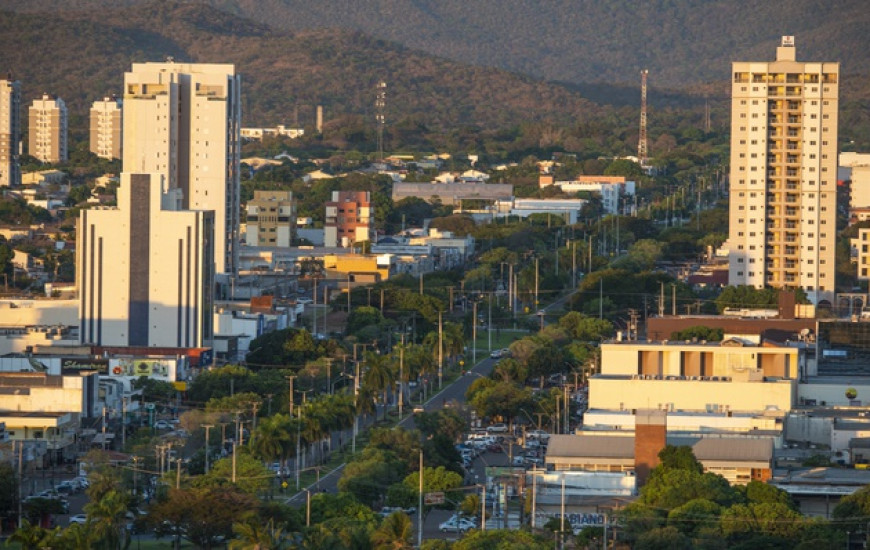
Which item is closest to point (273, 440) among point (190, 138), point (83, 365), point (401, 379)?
point (401, 379)

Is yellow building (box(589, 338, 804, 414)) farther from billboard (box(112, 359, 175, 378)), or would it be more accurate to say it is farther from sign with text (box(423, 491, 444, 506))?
billboard (box(112, 359, 175, 378))

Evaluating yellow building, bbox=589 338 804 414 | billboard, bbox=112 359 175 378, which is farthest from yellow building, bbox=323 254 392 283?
yellow building, bbox=589 338 804 414

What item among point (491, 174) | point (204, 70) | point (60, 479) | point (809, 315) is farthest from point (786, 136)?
point (491, 174)

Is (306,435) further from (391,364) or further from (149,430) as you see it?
(391,364)

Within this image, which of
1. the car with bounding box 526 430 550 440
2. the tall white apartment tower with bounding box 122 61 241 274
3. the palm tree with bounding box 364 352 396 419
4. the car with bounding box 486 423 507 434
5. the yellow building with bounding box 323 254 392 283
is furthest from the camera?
the yellow building with bounding box 323 254 392 283

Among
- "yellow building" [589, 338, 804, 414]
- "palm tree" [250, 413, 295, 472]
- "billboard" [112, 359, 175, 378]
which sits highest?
"yellow building" [589, 338, 804, 414]

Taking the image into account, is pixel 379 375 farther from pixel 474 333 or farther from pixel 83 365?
pixel 474 333
